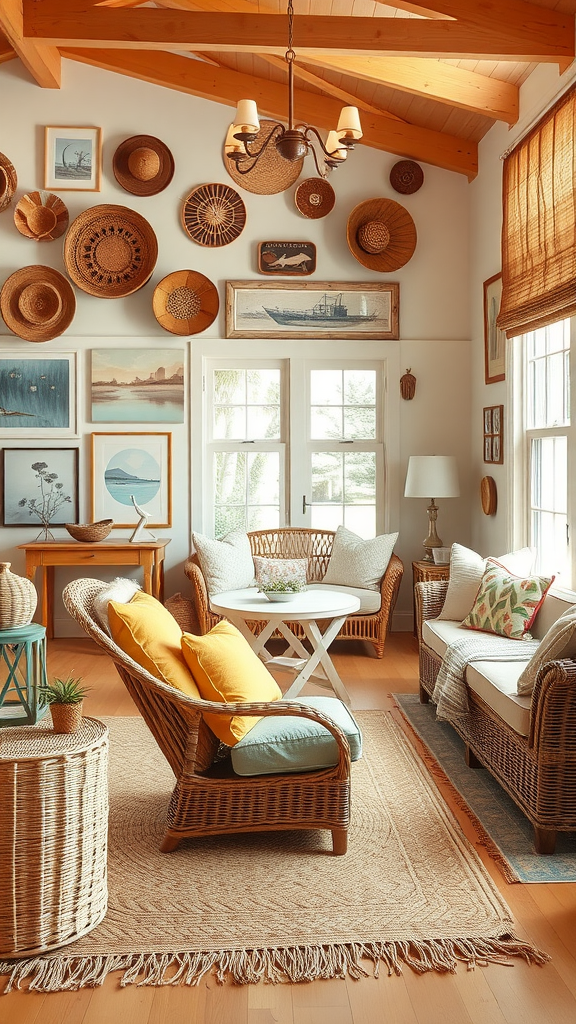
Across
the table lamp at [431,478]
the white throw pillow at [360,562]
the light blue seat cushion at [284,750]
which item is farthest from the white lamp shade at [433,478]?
the light blue seat cushion at [284,750]

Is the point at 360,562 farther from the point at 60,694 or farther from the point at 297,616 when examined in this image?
the point at 60,694

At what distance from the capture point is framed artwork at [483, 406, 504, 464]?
5824 millimetres

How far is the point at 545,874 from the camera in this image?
2822 millimetres

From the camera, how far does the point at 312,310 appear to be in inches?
262

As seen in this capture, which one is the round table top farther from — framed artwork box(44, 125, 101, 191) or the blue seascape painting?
framed artwork box(44, 125, 101, 191)

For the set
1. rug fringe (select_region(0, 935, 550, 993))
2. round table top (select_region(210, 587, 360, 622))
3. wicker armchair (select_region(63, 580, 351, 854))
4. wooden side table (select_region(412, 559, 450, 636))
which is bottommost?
rug fringe (select_region(0, 935, 550, 993))

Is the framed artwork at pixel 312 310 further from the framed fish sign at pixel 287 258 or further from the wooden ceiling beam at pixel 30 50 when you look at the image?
the wooden ceiling beam at pixel 30 50

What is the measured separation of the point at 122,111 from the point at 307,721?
17.0ft

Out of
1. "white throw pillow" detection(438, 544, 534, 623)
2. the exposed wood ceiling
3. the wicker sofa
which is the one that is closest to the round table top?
"white throw pillow" detection(438, 544, 534, 623)

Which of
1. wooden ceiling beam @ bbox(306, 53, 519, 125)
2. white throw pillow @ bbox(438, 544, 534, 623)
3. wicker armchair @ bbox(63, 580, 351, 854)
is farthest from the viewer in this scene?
wooden ceiling beam @ bbox(306, 53, 519, 125)

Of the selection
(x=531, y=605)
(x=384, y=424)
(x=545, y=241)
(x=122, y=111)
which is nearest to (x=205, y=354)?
(x=384, y=424)

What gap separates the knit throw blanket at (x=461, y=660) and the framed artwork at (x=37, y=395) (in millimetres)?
3654

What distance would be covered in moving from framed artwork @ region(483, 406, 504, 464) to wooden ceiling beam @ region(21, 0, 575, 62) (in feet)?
6.93

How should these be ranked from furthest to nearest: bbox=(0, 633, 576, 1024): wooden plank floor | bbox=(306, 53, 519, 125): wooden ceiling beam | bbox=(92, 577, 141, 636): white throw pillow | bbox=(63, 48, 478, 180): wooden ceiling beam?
bbox=(63, 48, 478, 180): wooden ceiling beam
bbox=(306, 53, 519, 125): wooden ceiling beam
bbox=(92, 577, 141, 636): white throw pillow
bbox=(0, 633, 576, 1024): wooden plank floor
